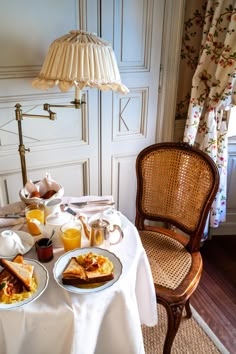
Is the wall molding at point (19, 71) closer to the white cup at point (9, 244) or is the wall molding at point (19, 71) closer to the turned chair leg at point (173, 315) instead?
the white cup at point (9, 244)

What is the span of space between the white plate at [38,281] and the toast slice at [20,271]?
0.08 ft

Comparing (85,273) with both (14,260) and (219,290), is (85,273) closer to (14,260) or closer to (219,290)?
(14,260)

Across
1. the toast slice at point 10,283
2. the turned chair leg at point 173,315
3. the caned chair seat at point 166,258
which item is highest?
the toast slice at point 10,283

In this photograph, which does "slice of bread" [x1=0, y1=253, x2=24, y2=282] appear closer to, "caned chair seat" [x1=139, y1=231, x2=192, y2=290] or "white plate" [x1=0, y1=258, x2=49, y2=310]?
"white plate" [x1=0, y1=258, x2=49, y2=310]

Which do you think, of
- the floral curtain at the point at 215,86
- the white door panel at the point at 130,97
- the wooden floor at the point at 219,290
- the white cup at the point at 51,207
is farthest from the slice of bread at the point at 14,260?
the floral curtain at the point at 215,86

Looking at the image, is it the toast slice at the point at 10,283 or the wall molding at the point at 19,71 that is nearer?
the toast slice at the point at 10,283

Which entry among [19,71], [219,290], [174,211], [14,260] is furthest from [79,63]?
[219,290]

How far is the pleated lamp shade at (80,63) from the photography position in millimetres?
1373

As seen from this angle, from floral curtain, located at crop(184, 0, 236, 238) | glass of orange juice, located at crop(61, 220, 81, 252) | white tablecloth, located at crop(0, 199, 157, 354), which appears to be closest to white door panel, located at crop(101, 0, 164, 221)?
floral curtain, located at crop(184, 0, 236, 238)

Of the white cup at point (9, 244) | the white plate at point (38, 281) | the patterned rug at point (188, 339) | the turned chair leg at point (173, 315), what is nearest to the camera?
the white plate at point (38, 281)

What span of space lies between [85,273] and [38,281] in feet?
0.52

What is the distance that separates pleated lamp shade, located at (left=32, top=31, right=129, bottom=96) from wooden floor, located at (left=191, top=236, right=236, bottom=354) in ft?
4.59

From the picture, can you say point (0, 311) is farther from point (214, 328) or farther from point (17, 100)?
point (214, 328)

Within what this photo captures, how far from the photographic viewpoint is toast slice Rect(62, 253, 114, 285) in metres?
1.10
